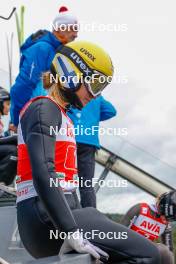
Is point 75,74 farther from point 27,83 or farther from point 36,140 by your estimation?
point 27,83

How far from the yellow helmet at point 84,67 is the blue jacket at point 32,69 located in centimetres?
160

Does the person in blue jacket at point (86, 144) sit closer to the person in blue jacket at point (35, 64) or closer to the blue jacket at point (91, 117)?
the blue jacket at point (91, 117)

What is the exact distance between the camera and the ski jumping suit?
237cm

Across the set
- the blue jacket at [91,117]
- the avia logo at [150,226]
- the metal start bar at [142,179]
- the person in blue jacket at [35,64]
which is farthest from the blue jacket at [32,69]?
the metal start bar at [142,179]

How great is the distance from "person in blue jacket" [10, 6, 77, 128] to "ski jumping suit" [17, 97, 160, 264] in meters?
1.75

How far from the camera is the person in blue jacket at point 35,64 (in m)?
4.43

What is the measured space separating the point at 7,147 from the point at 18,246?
0.83 metres

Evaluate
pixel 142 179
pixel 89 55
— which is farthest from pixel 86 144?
pixel 142 179

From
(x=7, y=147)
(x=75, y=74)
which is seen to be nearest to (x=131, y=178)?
(x=7, y=147)

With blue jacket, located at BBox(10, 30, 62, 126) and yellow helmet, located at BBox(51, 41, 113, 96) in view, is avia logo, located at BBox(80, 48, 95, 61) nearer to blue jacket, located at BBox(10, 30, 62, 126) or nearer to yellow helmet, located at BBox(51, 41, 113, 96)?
yellow helmet, located at BBox(51, 41, 113, 96)

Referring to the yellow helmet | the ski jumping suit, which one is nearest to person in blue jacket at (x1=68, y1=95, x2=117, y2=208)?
the yellow helmet

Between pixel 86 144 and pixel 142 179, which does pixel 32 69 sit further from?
pixel 142 179

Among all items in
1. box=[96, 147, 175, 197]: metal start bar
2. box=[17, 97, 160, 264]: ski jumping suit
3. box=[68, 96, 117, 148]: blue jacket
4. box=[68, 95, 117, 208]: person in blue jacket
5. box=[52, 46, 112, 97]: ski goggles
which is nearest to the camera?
box=[17, 97, 160, 264]: ski jumping suit

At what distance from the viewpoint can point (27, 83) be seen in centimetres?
444
